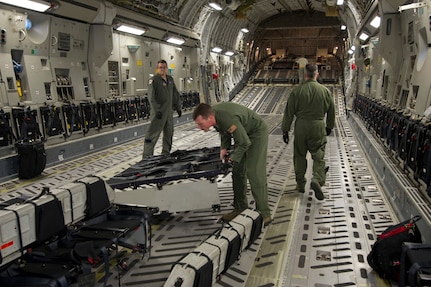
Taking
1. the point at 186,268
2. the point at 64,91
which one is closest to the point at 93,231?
the point at 186,268

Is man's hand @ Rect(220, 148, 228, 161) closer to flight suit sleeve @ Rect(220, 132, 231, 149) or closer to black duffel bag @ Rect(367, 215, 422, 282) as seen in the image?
flight suit sleeve @ Rect(220, 132, 231, 149)

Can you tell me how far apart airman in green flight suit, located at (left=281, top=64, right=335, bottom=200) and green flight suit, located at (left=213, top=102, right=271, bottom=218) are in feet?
4.20

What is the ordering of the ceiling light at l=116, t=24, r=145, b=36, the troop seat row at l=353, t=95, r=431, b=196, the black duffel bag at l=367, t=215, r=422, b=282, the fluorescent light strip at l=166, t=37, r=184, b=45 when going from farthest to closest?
the fluorescent light strip at l=166, t=37, r=184, b=45
the ceiling light at l=116, t=24, r=145, b=36
the troop seat row at l=353, t=95, r=431, b=196
the black duffel bag at l=367, t=215, r=422, b=282

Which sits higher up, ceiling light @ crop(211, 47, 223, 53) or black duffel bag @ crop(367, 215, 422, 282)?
ceiling light @ crop(211, 47, 223, 53)

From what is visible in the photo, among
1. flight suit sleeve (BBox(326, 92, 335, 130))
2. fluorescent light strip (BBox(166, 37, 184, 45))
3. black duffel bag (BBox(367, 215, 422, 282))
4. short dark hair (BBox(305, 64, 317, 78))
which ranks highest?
fluorescent light strip (BBox(166, 37, 184, 45))

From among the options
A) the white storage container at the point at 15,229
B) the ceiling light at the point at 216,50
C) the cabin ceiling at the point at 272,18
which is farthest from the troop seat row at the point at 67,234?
the ceiling light at the point at 216,50

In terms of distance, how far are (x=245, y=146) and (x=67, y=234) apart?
200 centimetres

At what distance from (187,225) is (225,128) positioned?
1.45 meters

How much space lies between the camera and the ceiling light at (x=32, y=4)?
6746 mm

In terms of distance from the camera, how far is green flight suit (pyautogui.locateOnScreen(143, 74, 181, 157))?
23.8 ft

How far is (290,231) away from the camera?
179 inches

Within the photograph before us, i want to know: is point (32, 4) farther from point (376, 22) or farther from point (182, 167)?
point (376, 22)

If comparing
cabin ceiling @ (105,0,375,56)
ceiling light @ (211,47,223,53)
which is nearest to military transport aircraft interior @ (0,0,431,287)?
cabin ceiling @ (105,0,375,56)

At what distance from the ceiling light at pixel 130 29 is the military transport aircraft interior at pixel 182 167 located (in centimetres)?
7
